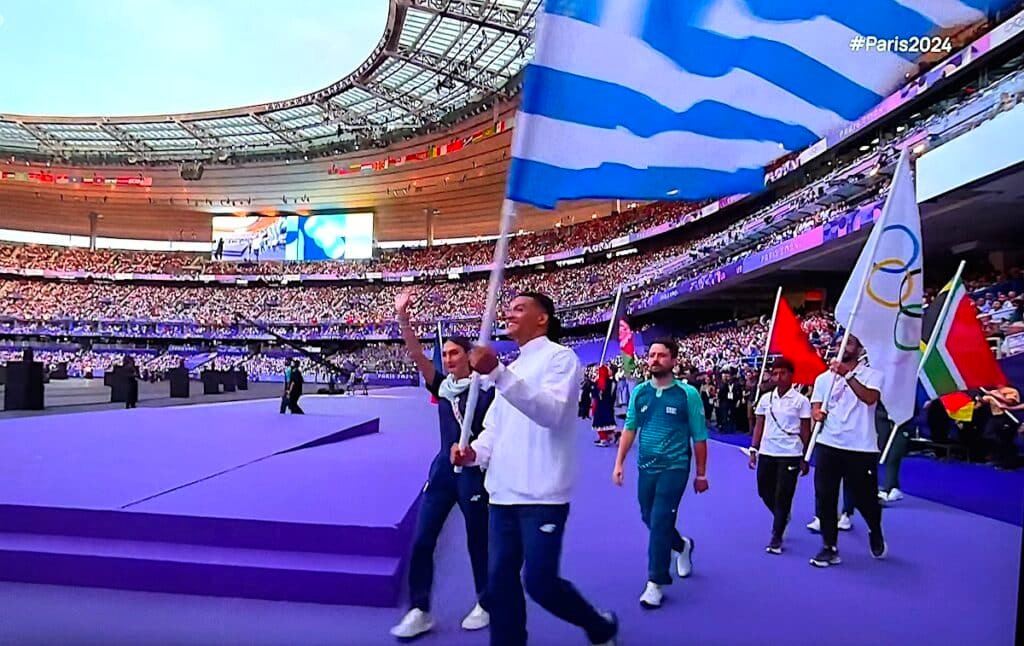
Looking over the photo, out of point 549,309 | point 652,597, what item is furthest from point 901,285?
point 549,309

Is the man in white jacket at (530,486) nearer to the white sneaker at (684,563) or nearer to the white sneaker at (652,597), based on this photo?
the white sneaker at (652,597)

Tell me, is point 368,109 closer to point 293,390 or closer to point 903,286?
point 293,390

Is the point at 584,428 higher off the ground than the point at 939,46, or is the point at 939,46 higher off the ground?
the point at 939,46

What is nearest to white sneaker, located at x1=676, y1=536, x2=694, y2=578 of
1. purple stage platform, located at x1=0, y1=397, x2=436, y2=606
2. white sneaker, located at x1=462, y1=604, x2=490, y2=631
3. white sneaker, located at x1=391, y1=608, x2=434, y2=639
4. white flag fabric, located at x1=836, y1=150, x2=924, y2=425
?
white sneaker, located at x1=462, y1=604, x2=490, y2=631

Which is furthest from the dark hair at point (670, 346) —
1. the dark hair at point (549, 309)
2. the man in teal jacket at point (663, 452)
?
the dark hair at point (549, 309)

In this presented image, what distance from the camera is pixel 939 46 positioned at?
3.07m

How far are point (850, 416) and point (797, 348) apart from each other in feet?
9.10

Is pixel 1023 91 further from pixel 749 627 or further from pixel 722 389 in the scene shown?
pixel 749 627

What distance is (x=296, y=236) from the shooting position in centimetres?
5447

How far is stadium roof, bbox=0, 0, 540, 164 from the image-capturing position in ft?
97.0

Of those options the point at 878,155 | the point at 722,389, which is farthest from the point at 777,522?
the point at 878,155

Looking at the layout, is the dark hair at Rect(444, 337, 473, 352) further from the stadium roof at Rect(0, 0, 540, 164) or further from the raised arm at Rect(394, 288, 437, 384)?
the stadium roof at Rect(0, 0, 540, 164)

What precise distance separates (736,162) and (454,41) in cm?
3058

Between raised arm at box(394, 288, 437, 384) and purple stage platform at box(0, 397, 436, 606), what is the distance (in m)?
1.01
